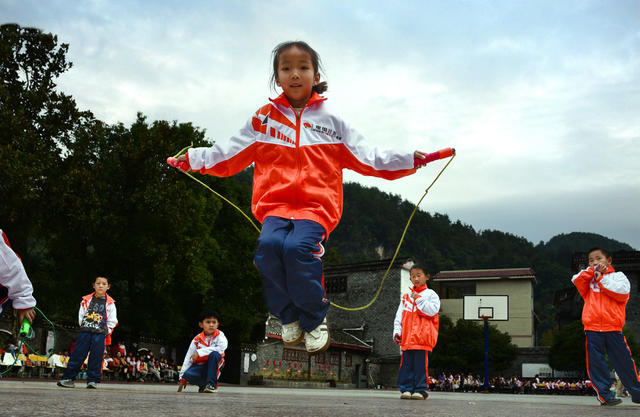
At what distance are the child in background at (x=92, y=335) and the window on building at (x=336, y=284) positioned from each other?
42042 millimetres

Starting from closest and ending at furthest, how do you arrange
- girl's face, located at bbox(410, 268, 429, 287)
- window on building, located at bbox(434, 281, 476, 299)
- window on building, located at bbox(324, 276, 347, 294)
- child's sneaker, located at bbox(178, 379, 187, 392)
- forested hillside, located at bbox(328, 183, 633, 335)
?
girl's face, located at bbox(410, 268, 429, 287) → child's sneaker, located at bbox(178, 379, 187, 392) → window on building, located at bbox(324, 276, 347, 294) → window on building, located at bbox(434, 281, 476, 299) → forested hillside, located at bbox(328, 183, 633, 335)

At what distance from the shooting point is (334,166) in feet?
17.4

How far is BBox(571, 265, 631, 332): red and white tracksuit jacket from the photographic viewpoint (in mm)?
8359

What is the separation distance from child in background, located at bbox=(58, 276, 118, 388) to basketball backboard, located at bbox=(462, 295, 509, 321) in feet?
93.2

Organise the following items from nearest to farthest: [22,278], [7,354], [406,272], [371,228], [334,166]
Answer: [22,278], [334,166], [7,354], [406,272], [371,228]

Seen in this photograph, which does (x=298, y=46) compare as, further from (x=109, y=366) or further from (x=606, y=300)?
(x=109, y=366)

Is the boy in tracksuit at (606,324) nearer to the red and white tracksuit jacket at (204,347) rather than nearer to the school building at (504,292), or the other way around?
the red and white tracksuit jacket at (204,347)

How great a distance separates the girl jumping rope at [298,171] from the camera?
483cm

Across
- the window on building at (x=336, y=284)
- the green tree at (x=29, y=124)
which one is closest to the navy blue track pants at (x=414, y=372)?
the green tree at (x=29, y=124)

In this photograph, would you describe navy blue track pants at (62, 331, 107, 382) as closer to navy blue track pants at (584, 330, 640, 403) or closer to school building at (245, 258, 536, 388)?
navy blue track pants at (584, 330, 640, 403)

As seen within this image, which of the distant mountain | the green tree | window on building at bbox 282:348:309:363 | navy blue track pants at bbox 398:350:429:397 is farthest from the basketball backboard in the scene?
the distant mountain

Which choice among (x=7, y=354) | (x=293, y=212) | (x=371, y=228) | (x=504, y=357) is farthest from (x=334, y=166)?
(x=371, y=228)

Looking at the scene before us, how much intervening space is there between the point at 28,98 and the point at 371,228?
284 ft

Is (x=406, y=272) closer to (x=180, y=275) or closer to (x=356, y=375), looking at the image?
Answer: (x=356, y=375)
